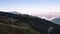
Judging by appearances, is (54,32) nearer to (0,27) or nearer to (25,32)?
(25,32)

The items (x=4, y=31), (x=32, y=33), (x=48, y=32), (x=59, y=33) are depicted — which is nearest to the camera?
(x=4, y=31)

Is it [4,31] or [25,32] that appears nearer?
[4,31]

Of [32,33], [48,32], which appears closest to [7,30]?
[32,33]

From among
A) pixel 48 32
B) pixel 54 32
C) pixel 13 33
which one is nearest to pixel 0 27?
pixel 13 33

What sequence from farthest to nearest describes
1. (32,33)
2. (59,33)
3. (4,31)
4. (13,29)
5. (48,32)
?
(59,33) → (48,32) → (32,33) → (13,29) → (4,31)

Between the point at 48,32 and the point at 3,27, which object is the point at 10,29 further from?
the point at 48,32

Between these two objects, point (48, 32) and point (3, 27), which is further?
point (48, 32)

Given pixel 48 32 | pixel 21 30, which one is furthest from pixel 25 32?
pixel 48 32

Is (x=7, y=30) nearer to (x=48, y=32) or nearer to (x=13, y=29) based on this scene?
(x=13, y=29)

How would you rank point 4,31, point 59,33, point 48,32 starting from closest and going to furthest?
point 4,31 < point 48,32 < point 59,33

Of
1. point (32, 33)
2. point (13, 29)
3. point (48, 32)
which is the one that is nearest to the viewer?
point (13, 29)
